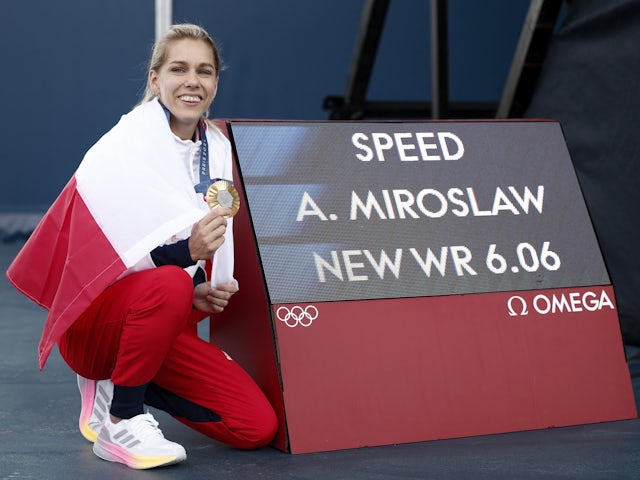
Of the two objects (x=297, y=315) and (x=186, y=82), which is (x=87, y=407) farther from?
(x=186, y=82)

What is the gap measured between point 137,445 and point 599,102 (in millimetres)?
2021

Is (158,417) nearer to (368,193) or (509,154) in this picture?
(368,193)

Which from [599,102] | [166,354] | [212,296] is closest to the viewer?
[166,354]

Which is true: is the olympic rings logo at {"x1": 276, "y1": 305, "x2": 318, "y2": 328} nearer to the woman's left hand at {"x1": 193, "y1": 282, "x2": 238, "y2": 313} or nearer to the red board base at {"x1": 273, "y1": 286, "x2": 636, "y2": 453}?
the red board base at {"x1": 273, "y1": 286, "x2": 636, "y2": 453}

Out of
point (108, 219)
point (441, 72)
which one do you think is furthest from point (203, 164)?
point (441, 72)

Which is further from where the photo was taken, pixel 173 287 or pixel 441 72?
pixel 441 72

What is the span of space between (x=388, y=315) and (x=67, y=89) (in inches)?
184

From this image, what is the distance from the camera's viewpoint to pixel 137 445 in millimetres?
1971

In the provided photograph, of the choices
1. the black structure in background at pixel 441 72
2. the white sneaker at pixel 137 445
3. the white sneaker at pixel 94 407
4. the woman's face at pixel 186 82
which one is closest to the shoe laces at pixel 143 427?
the white sneaker at pixel 137 445

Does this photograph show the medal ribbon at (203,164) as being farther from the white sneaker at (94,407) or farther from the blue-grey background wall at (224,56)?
the blue-grey background wall at (224,56)

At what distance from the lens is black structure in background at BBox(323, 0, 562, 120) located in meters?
3.59

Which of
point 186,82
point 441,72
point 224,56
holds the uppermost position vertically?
point 224,56

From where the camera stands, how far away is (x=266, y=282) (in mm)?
2131

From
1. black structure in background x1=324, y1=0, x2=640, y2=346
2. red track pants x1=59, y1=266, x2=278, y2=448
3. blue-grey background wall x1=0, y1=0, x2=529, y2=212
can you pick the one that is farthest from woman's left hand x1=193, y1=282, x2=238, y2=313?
blue-grey background wall x1=0, y1=0, x2=529, y2=212
